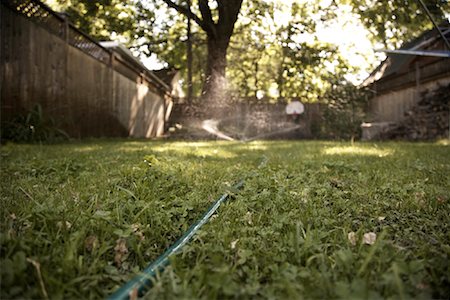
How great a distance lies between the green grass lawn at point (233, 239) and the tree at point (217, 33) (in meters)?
11.3

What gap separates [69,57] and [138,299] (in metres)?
7.41

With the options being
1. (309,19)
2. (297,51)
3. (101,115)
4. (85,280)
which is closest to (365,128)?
(297,51)

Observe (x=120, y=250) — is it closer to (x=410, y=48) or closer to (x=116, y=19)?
(x=116, y=19)

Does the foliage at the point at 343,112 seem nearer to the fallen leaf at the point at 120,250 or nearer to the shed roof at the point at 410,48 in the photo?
the shed roof at the point at 410,48

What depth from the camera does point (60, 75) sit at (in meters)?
6.77

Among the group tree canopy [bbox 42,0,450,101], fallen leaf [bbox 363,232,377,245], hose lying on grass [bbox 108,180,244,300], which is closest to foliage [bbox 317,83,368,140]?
tree canopy [bbox 42,0,450,101]

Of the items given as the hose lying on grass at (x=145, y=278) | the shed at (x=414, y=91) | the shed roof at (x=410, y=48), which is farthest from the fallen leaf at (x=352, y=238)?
the shed roof at (x=410, y=48)

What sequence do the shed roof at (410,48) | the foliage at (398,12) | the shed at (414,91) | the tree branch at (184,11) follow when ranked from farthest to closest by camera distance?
the shed roof at (410,48) → the tree branch at (184,11) → the shed at (414,91) → the foliage at (398,12)

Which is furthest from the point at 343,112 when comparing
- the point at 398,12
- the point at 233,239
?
the point at 233,239

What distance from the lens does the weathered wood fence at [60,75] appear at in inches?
212

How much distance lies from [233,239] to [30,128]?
5.42 meters

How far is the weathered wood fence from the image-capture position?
538 centimetres

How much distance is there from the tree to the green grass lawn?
11324 millimetres

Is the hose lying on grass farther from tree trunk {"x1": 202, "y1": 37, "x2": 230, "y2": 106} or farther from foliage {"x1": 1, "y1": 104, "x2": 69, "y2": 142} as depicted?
tree trunk {"x1": 202, "y1": 37, "x2": 230, "y2": 106}
